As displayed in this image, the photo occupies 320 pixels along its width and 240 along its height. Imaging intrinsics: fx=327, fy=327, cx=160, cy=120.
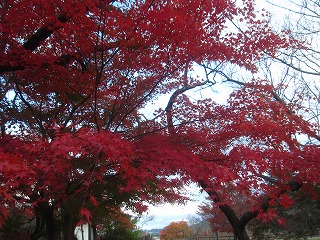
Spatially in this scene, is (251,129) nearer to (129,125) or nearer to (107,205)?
(129,125)

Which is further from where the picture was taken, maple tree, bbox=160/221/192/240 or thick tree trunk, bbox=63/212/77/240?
maple tree, bbox=160/221/192/240

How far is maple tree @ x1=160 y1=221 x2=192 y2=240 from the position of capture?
47.2 meters

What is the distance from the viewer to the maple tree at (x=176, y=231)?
155 feet

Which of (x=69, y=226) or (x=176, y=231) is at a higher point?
(x=69, y=226)

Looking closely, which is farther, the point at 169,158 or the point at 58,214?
the point at 58,214

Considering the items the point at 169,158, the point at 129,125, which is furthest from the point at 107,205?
the point at 169,158

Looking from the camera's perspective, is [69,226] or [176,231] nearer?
[69,226]

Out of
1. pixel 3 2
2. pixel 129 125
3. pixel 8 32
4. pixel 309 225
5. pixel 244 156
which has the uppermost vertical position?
pixel 3 2

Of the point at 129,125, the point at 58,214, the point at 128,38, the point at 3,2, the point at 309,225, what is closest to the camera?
the point at 128,38

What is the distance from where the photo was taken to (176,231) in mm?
47781

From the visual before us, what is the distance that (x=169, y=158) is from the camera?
6582mm

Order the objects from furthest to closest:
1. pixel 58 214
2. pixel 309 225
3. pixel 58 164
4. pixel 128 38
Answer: pixel 309 225 < pixel 58 214 < pixel 128 38 < pixel 58 164

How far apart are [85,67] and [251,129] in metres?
4.59

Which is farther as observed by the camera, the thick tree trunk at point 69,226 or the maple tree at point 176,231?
the maple tree at point 176,231
